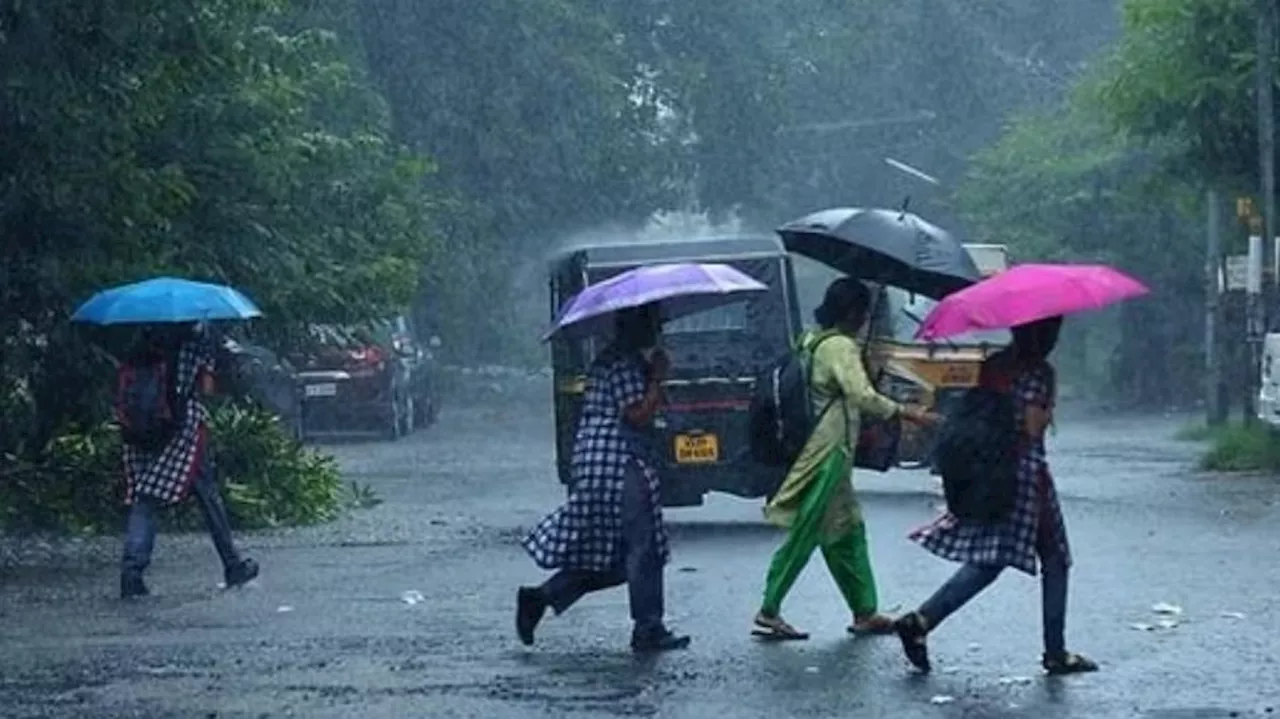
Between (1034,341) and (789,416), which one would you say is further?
(789,416)

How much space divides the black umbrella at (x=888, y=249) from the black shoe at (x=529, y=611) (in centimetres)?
240

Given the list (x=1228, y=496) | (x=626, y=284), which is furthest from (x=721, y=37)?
(x=626, y=284)

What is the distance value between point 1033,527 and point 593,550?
210cm

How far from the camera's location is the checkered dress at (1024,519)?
40.3 ft

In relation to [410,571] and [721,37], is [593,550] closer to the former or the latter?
[410,571]

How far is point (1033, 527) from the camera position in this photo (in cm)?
1234

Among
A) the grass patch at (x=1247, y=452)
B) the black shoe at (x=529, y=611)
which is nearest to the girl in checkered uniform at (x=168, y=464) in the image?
the black shoe at (x=529, y=611)

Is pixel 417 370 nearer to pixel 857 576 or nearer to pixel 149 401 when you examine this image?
pixel 149 401

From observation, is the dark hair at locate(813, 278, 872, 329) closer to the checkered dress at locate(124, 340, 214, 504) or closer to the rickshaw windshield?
the checkered dress at locate(124, 340, 214, 504)

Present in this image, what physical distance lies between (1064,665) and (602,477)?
7.28 ft

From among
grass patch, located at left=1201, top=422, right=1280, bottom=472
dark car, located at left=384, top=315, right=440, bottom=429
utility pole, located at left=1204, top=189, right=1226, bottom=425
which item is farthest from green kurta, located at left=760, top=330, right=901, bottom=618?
dark car, located at left=384, top=315, right=440, bottom=429

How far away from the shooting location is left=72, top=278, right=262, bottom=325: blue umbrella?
16719 millimetres

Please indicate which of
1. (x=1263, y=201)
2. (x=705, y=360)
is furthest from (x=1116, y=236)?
(x=705, y=360)

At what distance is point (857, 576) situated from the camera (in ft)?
45.6
